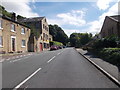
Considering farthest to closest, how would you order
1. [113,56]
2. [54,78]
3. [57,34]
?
[57,34], [113,56], [54,78]

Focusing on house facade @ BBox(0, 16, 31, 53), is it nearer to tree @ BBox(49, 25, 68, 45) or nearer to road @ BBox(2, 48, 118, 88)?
road @ BBox(2, 48, 118, 88)

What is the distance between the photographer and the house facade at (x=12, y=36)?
1064 inches

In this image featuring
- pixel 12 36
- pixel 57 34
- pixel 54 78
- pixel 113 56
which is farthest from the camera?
pixel 57 34

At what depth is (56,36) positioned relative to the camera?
10525cm

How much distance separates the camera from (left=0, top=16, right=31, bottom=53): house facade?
2703 cm

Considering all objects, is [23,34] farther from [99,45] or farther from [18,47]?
[99,45]

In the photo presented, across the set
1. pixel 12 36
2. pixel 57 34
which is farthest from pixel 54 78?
pixel 57 34

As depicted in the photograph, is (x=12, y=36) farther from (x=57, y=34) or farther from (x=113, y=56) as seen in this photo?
(x=57, y=34)

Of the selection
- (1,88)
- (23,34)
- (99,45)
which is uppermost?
(23,34)

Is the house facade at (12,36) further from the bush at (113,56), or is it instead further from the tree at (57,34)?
the tree at (57,34)

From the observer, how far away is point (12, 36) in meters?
30.3

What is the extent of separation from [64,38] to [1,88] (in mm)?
103793

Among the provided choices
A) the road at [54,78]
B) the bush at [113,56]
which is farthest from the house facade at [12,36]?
the bush at [113,56]

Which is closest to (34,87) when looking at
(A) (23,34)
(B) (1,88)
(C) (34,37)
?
(B) (1,88)
